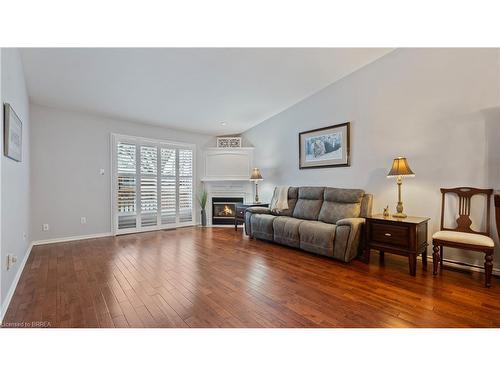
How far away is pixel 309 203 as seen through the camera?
160 inches

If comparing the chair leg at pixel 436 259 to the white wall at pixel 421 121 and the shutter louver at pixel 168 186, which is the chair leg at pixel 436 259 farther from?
the shutter louver at pixel 168 186

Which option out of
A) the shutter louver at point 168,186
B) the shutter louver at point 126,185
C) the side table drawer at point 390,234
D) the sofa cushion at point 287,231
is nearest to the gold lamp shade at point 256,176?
the sofa cushion at point 287,231

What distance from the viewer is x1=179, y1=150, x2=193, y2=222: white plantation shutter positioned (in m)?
5.71

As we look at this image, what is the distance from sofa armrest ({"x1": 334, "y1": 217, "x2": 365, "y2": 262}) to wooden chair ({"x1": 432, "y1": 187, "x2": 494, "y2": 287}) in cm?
80

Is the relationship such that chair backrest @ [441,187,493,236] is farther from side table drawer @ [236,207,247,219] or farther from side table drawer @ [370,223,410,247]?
side table drawer @ [236,207,247,219]

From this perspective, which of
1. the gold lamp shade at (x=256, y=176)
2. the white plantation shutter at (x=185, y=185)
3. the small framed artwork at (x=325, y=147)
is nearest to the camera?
the small framed artwork at (x=325, y=147)

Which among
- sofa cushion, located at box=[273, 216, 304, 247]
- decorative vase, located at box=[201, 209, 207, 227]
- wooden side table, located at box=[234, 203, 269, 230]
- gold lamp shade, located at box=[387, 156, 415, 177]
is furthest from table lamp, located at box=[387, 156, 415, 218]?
decorative vase, located at box=[201, 209, 207, 227]

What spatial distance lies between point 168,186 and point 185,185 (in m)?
0.44

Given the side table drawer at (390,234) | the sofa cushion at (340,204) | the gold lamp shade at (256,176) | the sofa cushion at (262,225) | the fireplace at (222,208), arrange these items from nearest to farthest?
1. the side table drawer at (390,234)
2. the sofa cushion at (340,204)
3. the sofa cushion at (262,225)
4. the gold lamp shade at (256,176)
5. the fireplace at (222,208)

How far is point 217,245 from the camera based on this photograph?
3943mm

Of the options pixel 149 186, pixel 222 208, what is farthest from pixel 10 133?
→ pixel 222 208

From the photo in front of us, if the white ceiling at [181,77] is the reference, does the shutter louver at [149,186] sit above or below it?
below

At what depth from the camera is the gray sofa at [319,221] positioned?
3.04 meters
